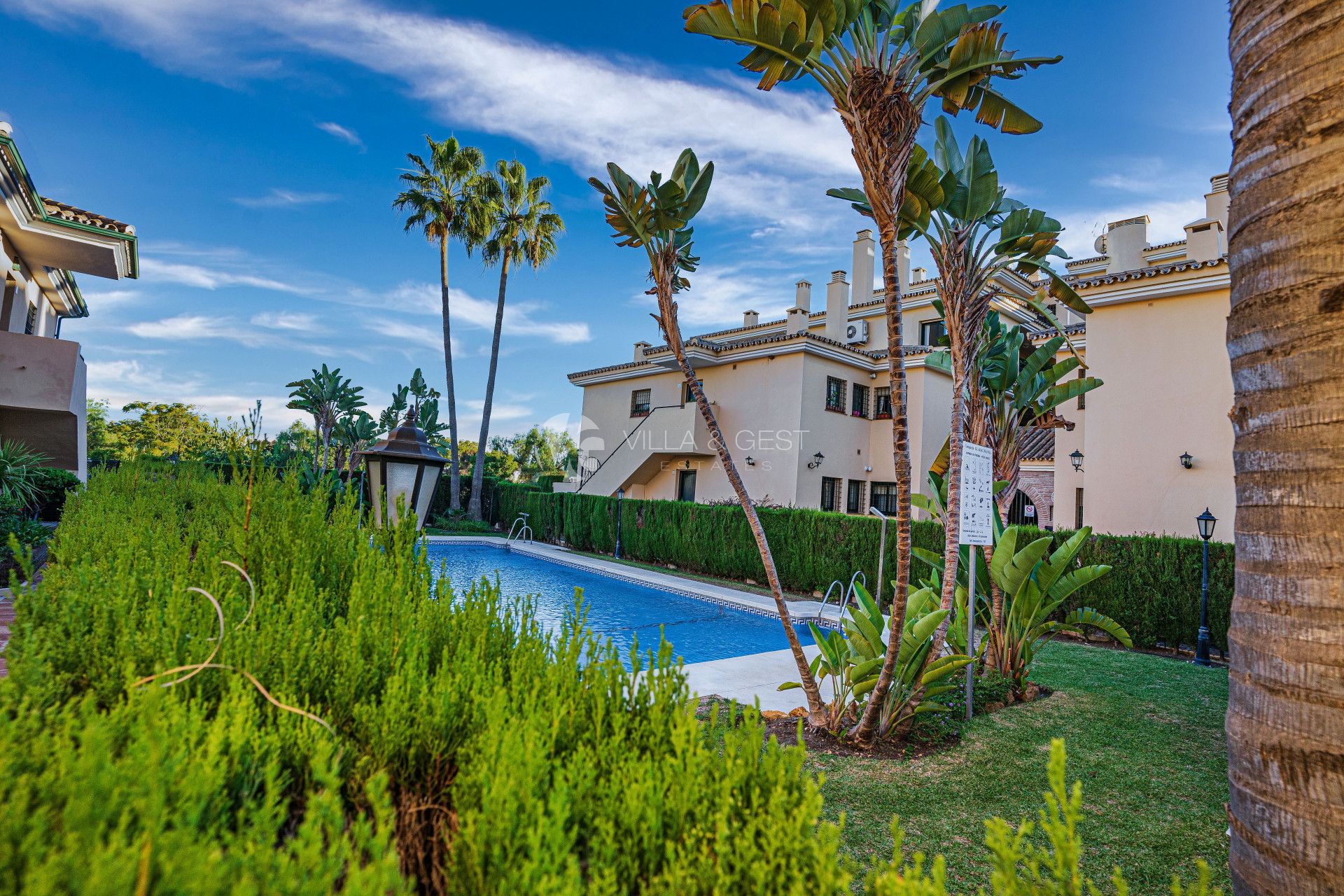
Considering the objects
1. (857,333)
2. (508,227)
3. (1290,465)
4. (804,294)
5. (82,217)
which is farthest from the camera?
(804,294)

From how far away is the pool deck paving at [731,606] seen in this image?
7.41 m

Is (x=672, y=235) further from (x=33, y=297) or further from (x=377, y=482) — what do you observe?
(x=33, y=297)

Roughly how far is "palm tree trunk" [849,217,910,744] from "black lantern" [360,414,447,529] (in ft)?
10.1

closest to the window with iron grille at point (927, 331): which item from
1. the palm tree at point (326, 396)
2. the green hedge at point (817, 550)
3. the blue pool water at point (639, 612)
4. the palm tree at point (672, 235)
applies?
the green hedge at point (817, 550)

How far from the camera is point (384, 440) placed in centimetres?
491

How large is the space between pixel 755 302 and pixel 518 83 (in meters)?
19.6

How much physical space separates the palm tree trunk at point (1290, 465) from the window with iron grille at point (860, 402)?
22.6 m

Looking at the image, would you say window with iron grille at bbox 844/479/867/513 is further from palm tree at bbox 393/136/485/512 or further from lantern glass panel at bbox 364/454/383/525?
lantern glass panel at bbox 364/454/383/525

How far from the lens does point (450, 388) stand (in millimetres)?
28906

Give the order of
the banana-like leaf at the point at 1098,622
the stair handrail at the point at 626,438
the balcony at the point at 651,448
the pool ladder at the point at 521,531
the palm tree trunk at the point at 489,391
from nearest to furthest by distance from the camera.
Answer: the banana-like leaf at the point at 1098,622 < the balcony at the point at 651,448 < the pool ladder at the point at 521,531 < the stair handrail at the point at 626,438 < the palm tree trunk at the point at 489,391

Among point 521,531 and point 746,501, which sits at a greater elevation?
point 746,501

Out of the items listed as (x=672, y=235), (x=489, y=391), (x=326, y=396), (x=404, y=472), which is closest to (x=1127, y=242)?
(x=672, y=235)

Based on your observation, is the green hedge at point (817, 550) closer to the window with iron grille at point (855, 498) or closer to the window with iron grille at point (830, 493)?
the window with iron grille at point (830, 493)

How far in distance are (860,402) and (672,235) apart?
2051 cm
